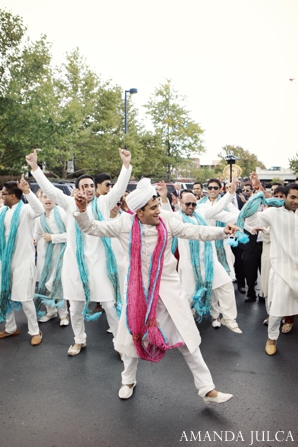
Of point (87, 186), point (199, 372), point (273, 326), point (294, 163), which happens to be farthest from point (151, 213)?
point (294, 163)

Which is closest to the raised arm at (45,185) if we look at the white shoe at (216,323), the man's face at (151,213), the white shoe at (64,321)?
the man's face at (151,213)

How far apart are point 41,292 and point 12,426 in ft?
8.44

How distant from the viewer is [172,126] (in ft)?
108

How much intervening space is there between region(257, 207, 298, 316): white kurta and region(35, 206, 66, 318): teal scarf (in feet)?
9.26

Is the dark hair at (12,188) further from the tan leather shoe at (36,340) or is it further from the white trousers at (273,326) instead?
the white trousers at (273,326)

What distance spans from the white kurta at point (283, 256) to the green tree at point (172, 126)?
28.3m

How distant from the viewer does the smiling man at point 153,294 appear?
3.32 meters

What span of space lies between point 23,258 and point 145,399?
243 cm

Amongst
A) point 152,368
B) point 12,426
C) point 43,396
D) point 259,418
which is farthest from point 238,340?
point 12,426

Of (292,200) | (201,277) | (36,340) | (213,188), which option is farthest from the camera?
(213,188)

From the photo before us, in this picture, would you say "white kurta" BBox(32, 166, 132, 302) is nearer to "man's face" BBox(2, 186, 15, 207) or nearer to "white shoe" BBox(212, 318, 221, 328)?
"man's face" BBox(2, 186, 15, 207)

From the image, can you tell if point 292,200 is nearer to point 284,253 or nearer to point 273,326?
point 284,253

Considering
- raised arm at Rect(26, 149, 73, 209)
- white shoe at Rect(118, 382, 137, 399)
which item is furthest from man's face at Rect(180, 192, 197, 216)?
white shoe at Rect(118, 382, 137, 399)

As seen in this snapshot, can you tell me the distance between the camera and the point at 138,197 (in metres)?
3.29
